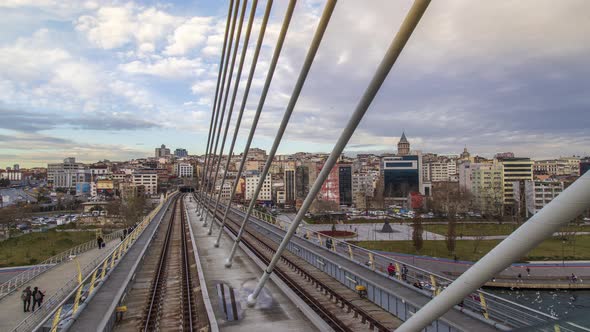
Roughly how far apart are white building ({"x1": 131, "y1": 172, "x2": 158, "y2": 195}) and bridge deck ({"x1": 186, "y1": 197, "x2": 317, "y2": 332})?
359 feet

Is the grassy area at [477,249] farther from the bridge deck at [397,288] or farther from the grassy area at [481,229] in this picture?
the bridge deck at [397,288]

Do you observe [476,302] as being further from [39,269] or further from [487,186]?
[487,186]

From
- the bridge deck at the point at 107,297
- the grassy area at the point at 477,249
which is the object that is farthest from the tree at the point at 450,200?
the bridge deck at the point at 107,297

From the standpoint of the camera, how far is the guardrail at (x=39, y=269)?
18109 mm

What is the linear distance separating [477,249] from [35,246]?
4258cm

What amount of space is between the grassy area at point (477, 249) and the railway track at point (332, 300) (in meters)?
22.2

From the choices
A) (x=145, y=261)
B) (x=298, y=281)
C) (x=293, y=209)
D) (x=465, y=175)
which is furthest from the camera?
(x=465, y=175)

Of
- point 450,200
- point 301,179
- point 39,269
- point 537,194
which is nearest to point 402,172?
point 301,179

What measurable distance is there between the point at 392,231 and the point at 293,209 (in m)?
32.9

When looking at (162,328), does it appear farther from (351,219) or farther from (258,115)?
(351,219)

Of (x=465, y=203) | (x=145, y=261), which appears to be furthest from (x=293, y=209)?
(x=145, y=261)

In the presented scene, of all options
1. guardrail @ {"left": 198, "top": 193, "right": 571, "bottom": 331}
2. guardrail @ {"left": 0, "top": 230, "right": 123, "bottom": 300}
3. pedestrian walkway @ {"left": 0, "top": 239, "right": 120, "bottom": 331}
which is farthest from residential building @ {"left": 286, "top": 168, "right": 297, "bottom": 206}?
guardrail @ {"left": 198, "top": 193, "right": 571, "bottom": 331}

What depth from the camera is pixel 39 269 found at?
22609 mm

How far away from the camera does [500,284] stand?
25.1 meters
